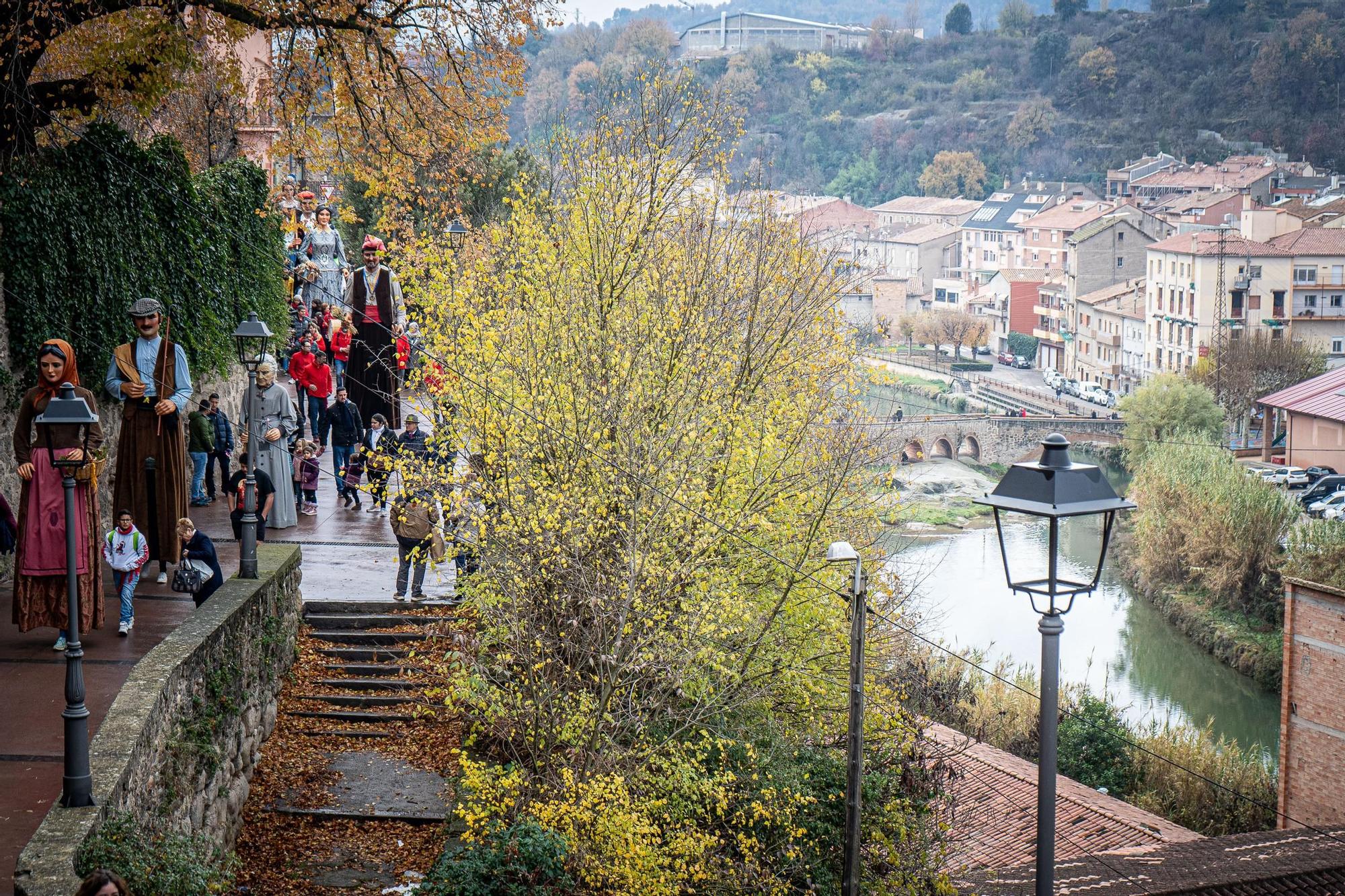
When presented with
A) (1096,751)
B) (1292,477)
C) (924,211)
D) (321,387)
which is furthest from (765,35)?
(321,387)

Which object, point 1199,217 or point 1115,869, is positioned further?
point 1199,217

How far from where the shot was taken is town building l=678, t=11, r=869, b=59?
16888 cm

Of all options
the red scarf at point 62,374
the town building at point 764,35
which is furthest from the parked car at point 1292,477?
the town building at point 764,35

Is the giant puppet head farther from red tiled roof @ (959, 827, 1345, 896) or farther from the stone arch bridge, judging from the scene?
the stone arch bridge

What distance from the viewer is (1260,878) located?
18.5m

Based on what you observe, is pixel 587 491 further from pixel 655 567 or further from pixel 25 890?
pixel 25 890

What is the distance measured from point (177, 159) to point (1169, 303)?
63957mm

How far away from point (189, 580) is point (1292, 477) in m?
47.0

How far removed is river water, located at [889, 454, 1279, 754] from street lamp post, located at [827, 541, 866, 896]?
19.1m

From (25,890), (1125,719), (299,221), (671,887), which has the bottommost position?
(1125,719)

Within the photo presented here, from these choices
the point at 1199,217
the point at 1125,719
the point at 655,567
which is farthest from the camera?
the point at 1199,217

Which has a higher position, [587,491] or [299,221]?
[299,221]

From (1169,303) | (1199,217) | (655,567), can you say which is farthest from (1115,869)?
(1199,217)

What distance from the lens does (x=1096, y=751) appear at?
91.2 ft
